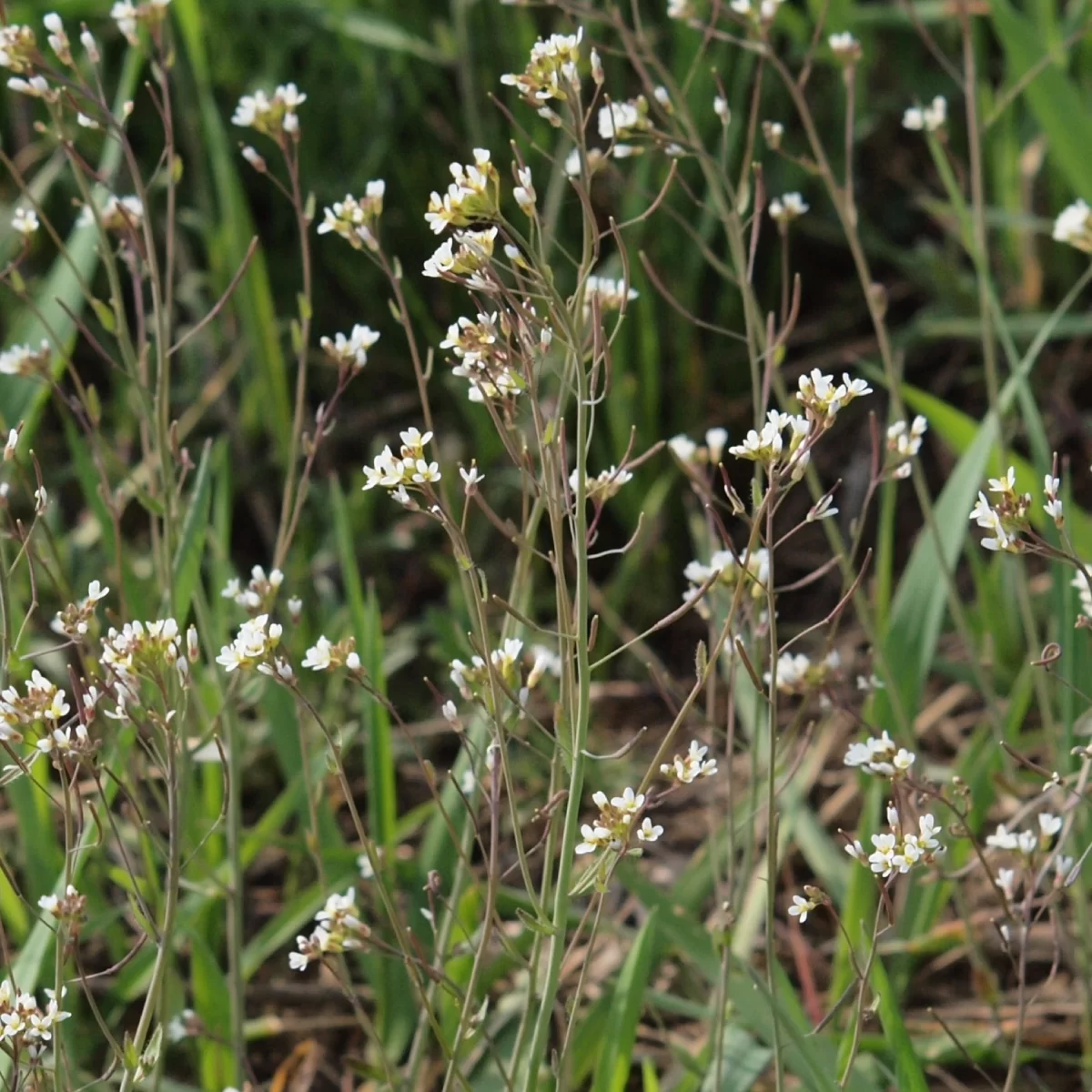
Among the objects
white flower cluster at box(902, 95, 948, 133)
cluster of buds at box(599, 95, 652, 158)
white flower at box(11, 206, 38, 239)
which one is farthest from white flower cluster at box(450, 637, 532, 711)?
white flower cluster at box(902, 95, 948, 133)

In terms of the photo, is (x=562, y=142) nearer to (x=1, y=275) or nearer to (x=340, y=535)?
(x=340, y=535)

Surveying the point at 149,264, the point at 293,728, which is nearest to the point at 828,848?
the point at 293,728

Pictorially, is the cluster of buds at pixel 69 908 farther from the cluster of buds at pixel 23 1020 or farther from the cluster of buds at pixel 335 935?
the cluster of buds at pixel 335 935

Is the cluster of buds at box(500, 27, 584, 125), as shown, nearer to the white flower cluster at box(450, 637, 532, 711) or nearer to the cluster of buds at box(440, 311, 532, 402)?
the cluster of buds at box(440, 311, 532, 402)

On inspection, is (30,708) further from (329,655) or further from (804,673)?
(804,673)

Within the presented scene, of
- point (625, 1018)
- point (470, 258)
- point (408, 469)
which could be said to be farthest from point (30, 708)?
point (625, 1018)

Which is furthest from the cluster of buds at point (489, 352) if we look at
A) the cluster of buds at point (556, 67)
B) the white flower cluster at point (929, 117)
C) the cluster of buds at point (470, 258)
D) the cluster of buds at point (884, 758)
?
the white flower cluster at point (929, 117)
